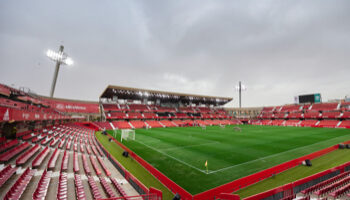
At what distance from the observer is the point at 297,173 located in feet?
41.1

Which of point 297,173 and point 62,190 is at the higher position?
point 62,190

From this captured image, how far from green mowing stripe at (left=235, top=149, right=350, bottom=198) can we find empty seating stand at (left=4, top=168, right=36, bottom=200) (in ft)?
35.9

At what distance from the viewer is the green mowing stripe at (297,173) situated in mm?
10212

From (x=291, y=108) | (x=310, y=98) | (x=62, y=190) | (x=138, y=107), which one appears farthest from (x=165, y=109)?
(x=62, y=190)

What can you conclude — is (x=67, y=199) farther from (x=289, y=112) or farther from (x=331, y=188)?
(x=289, y=112)

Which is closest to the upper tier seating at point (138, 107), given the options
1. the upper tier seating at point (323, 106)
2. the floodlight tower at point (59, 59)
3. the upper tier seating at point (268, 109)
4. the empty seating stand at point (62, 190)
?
the floodlight tower at point (59, 59)

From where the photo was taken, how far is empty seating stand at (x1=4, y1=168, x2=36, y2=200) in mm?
6070

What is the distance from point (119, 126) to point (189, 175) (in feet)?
122

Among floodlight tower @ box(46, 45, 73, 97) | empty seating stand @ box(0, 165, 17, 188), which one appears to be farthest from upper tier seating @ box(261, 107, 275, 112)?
empty seating stand @ box(0, 165, 17, 188)

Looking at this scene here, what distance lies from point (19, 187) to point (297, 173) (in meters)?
17.4

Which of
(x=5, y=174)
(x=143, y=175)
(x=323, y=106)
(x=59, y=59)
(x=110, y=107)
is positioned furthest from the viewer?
(x=323, y=106)

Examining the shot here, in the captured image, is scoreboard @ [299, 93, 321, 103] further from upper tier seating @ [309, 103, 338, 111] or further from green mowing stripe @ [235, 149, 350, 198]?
green mowing stripe @ [235, 149, 350, 198]

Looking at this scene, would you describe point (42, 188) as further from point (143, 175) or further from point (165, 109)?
point (165, 109)

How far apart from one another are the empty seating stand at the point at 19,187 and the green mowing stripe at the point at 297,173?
10933 millimetres
